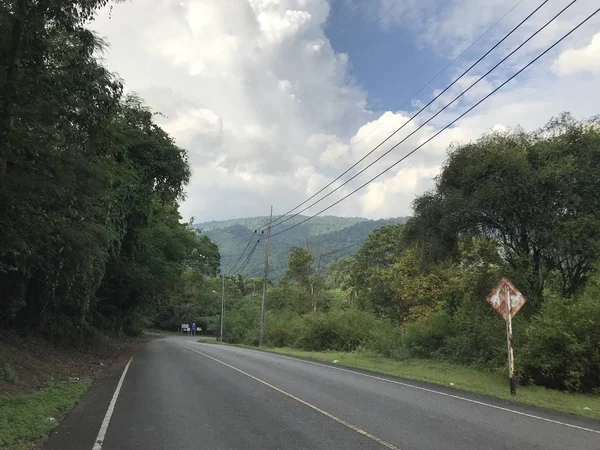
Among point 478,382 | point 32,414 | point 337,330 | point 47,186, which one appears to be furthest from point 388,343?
point 47,186

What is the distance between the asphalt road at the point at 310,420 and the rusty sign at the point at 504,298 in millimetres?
2815

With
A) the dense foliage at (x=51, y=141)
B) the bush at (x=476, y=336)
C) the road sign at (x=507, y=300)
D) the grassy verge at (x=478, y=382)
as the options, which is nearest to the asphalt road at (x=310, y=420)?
the grassy verge at (x=478, y=382)

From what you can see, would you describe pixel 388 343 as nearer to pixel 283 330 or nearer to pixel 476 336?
pixel 476 336

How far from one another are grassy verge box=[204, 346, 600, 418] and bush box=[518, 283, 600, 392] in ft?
2.04

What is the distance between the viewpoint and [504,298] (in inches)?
559

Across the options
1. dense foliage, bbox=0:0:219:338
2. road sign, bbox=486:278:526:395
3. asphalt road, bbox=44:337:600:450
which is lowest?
asphalt road, bbox=44:337:600:450

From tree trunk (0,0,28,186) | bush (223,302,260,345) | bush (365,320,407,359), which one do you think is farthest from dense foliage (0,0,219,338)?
bush (223,302,260,345)

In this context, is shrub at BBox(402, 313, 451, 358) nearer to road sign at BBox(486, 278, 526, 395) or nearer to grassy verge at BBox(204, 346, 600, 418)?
grassy verge at BBox(204, 346, 600, 418)

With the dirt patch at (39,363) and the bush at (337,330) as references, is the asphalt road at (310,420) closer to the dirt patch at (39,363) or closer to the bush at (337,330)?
the dirt patch at (39,363)

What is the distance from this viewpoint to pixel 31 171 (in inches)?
373

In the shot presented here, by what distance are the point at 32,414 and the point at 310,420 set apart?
16.9 ft

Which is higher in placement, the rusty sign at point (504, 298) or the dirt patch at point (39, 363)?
the rusty sign at point (504, 298)

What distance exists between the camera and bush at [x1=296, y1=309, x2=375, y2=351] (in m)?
34.2

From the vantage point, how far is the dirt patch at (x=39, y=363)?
1265 centimetres
